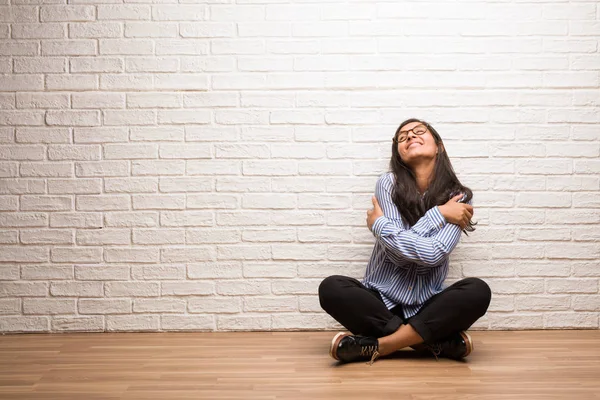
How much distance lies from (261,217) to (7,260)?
1.28 metres

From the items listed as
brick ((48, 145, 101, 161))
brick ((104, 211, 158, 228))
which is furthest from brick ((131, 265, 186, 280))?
brick ((48, 145, 101, 161))

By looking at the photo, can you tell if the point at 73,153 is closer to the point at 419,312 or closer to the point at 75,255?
the point at 75,255

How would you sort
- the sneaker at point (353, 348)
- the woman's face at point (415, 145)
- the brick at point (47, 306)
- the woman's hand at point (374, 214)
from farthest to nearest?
the brick at point (47, 306) < the woman's face at point (415, 145) < the woman's hand at point (374, 214) < the sneaker at point (353, 348)

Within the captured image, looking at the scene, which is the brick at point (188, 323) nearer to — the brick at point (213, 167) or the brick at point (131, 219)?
the brick at point (131, 219)

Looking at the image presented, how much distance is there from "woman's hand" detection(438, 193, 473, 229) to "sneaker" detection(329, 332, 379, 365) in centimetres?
61

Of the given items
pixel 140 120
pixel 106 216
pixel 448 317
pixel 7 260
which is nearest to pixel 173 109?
pixel 140 120

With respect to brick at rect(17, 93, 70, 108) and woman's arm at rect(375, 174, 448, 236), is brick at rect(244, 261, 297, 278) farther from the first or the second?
brick at rect(17, 93, 70, 108)

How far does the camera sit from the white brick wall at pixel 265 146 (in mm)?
3242

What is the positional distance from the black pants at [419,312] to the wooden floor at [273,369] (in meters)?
0.13

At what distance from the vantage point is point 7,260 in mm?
3234

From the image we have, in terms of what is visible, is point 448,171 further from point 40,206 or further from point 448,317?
point 40,206

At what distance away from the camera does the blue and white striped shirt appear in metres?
2.67

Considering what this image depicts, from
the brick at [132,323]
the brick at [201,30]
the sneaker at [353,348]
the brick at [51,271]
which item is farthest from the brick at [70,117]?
the sneaker at [353,348]

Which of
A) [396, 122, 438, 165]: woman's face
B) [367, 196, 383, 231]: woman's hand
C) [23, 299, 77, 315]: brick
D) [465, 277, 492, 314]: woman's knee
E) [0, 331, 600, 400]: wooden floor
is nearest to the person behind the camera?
[0, 331, 600, 400]: wooden floor
